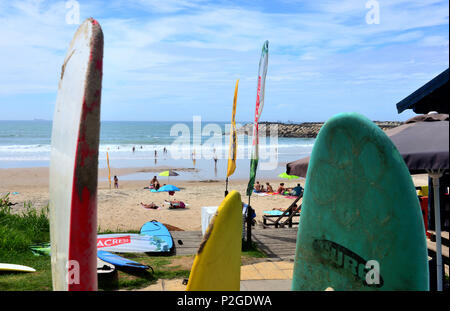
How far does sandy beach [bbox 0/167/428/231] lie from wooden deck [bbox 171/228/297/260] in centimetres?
224

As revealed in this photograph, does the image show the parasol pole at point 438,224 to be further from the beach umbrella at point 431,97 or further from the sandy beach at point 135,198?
the sandy beach at point 135,198

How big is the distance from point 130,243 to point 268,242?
9.51ft

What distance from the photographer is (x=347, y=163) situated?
7.37ft

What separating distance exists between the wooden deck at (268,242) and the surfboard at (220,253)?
533 centimetres

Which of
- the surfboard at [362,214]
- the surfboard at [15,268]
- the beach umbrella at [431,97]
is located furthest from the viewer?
the beach umbrella at [431,97]

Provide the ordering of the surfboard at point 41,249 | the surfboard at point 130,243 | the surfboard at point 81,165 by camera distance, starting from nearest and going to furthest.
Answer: the surfboard at point 81,165 → the surfboard at point 41,249 → the surfboard at point 130,243

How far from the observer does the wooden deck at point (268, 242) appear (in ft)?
25.2

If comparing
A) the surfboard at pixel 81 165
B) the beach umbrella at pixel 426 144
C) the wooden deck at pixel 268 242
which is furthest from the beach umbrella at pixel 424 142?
the wooden deck at pixel 268 242

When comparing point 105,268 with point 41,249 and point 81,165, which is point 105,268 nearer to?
point 41,249

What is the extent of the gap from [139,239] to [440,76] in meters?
6.70

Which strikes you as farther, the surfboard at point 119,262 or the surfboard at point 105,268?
the surfboard at point 119,262

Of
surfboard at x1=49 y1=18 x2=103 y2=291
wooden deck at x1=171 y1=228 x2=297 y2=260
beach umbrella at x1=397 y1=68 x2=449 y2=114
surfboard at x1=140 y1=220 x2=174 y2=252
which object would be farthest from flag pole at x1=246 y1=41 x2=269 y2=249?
surfboard at x1=49 y1=18 x2=103 y2=291

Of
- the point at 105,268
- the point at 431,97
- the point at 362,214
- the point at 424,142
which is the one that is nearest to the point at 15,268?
the point at 105,268
